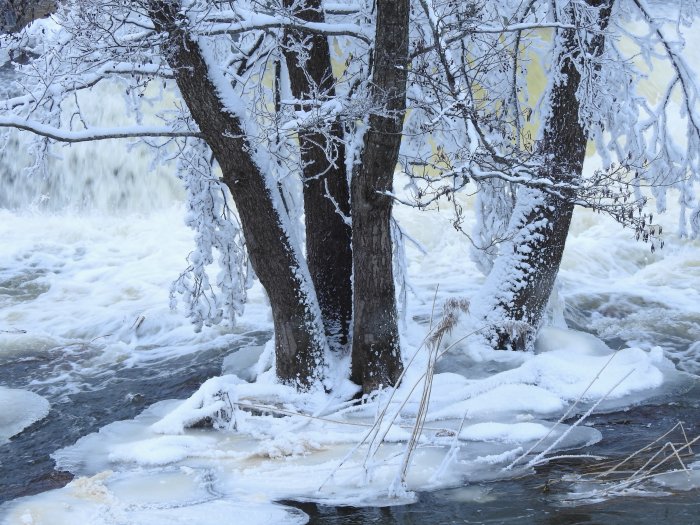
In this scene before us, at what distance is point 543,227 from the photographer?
765cm

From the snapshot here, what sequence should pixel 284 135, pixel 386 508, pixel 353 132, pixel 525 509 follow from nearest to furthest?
1. pixel 525 509
2. pixel 386 508
3. pixel 284 135
4. pixel 353 132

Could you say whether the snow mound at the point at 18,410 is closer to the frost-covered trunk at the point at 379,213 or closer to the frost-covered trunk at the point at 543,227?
the frost-covered trunk at the point at 379,213

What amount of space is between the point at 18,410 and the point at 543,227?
15.3 ft

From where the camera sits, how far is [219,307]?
7996mm

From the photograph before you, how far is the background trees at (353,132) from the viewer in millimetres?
5727

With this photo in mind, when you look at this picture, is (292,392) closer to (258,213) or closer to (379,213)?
(258,213)

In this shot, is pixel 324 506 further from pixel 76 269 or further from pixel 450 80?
pixel 76 269

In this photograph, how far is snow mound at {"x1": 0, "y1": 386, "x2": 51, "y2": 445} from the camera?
669cm

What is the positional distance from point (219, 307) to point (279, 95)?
1983mm

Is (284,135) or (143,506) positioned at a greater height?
(284,135)

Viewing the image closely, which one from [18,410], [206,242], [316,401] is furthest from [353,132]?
[18,410]

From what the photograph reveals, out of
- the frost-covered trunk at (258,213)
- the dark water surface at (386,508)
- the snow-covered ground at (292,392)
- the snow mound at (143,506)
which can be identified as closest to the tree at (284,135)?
the frost-covered trunk at (258,213)

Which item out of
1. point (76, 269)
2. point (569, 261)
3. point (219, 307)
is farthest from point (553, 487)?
point (76, 269)

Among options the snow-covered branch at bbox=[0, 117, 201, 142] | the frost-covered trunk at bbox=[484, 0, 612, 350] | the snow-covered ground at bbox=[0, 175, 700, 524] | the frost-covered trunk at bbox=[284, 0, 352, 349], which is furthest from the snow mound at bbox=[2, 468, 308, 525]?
the frost-covered trunk at bbox=[484, 0, 612, 350]
